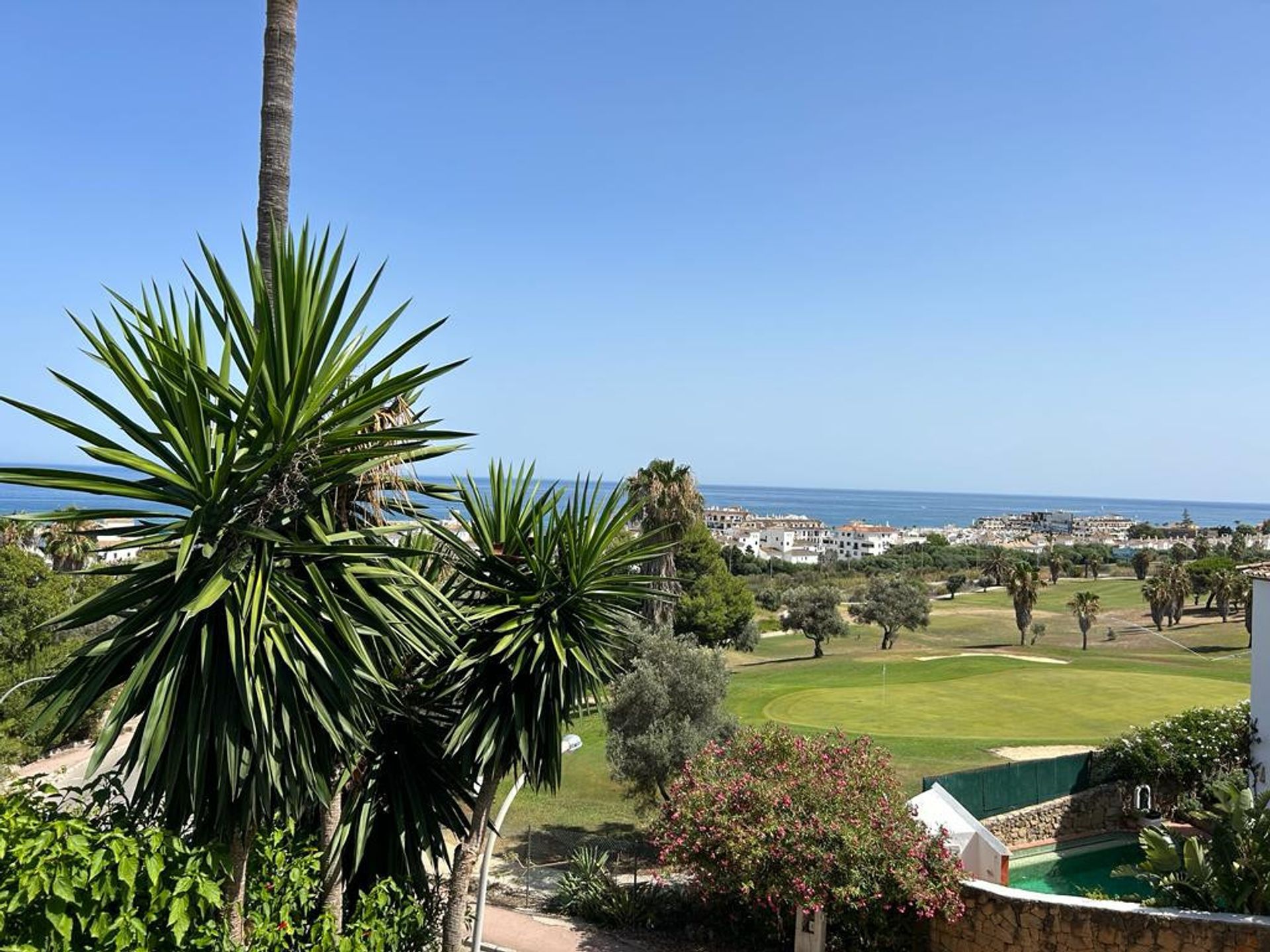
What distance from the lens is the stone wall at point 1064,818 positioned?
1820 centimetres

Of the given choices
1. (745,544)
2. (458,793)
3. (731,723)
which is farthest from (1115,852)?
(745,544)

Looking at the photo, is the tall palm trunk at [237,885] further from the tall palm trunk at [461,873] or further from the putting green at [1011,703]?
the putting green at [1011,703]

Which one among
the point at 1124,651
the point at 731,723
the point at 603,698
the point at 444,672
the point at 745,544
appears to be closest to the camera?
the point at 444,672

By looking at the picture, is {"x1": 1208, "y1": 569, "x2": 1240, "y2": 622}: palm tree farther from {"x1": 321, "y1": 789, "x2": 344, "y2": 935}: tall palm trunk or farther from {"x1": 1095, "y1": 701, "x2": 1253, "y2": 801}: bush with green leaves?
{"x1": 321, "y1": 789, "x2": 344, "y2": 935}: tall palm trunk

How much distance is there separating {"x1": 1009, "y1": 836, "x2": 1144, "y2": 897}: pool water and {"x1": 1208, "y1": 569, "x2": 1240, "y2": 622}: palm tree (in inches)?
2046

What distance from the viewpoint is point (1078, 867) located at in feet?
57.8

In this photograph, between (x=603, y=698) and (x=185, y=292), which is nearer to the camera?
(x=185, y=292)

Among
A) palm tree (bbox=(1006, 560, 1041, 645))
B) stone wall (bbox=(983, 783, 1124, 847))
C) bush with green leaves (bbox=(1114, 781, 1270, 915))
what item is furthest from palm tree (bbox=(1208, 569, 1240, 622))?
bush with green leaves (bbox=(1114, 781, 1270, 915))

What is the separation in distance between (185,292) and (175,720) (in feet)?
10.3

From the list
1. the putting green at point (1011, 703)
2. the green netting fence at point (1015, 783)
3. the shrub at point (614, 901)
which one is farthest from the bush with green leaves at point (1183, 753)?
the shrub at point (614, 901)

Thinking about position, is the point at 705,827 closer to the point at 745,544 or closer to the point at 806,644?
the point at 806,644

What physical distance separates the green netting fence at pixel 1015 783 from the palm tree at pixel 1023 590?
123 feet

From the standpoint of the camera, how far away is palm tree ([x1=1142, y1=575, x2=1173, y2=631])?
62.5 meters

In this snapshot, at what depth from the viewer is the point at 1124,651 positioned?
1961 inches
